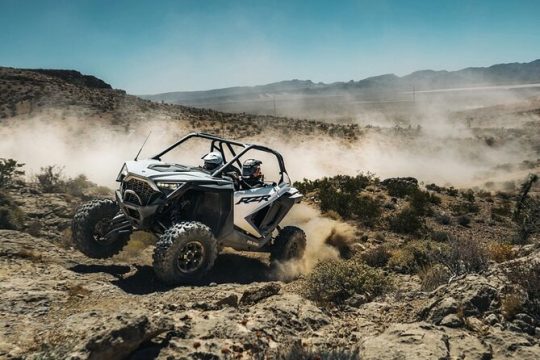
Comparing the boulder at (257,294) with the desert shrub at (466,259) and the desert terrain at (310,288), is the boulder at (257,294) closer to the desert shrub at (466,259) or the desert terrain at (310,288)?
the desert terrain at (310,288)

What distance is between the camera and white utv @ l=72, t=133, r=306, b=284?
24.0 ft

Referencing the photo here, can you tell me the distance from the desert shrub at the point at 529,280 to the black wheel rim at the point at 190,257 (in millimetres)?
4325

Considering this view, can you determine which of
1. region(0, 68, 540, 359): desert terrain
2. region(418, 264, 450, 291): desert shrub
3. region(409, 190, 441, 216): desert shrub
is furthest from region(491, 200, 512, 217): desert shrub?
region(418, 264, 450, 291): desert shrub

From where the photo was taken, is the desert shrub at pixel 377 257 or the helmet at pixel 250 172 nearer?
the helmet at pixel 250 172

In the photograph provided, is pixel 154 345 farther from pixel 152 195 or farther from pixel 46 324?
pixel 152 195

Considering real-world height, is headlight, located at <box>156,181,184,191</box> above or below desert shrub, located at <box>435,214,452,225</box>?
above

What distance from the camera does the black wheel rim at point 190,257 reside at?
7.33 m

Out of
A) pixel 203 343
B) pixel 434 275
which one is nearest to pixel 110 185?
pixel 434 275

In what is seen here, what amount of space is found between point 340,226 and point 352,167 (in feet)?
67.1

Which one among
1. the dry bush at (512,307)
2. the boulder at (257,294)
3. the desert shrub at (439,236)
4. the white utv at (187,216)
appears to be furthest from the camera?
the desert shrub at (439,236)

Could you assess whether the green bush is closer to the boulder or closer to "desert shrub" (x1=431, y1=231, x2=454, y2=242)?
"desert shrub" (x1=431, y1=231, x2=454, y2=242)

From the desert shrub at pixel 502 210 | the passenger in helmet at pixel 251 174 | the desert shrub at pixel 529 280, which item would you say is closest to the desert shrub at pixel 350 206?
the desert shrub at pixel 502 210

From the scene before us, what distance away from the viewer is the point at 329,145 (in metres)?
38.3

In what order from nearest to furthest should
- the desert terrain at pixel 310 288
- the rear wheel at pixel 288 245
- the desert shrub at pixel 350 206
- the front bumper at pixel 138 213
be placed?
the desert terrain at pixel 310 288
the front bumper at pixel 138 213
the rear wheel at pixel 288 245
the desert shrub at pixel 350 206
